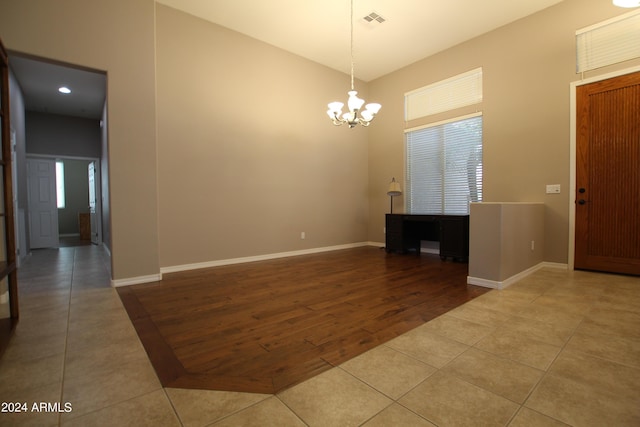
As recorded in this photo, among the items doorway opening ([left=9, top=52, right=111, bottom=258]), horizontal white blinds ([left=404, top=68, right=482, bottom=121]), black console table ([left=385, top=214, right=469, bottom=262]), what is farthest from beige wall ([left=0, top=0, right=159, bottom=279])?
horizontal white blinds ([left=404, top=68, right=482, bottom=121])

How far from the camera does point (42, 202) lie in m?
6.83

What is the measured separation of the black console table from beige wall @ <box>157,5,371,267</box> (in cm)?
110

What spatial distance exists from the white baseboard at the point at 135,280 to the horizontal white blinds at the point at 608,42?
20.6 ft

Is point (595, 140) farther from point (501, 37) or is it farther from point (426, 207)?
point (426, 207)

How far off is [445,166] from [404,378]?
4.65 m

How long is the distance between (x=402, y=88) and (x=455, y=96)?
1175 millimetres

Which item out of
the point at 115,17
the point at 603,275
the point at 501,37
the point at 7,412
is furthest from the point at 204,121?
the point at 603,275

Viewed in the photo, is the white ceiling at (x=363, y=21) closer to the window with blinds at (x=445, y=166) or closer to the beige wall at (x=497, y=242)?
the window with blinds at (x=445, y=166)

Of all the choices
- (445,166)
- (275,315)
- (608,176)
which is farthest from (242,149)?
(608,176)

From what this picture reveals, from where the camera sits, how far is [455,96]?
17.1ft

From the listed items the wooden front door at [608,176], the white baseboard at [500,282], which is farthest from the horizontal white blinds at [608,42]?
the white baseboard at [500,282]

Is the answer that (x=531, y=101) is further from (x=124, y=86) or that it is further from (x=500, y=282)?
(x=124, y=86)

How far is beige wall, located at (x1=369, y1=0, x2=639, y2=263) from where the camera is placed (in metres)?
4.04

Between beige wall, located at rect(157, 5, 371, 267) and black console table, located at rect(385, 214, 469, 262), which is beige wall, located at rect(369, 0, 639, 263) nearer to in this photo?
black console table, located at rect(385, 214, 469, 262)
